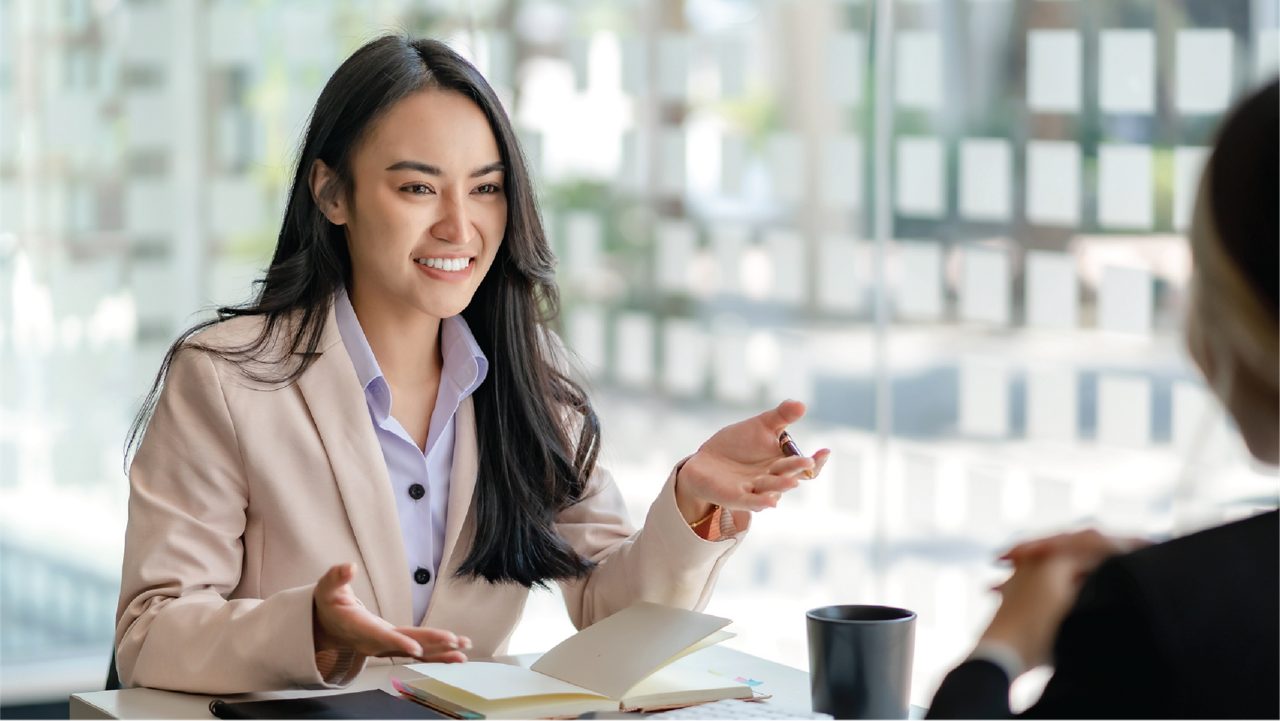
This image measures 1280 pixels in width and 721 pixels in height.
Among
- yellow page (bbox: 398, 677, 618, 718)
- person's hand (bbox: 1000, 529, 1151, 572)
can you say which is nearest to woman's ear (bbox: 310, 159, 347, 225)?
yellow page (bbox: 398, 677, 618, 718)

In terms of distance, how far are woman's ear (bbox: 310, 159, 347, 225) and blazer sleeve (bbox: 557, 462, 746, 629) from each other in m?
0.51

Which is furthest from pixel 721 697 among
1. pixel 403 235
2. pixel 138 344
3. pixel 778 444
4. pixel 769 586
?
pixel 138 344

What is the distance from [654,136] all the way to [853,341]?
866 mm

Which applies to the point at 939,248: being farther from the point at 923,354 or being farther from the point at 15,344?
the point at 15,344

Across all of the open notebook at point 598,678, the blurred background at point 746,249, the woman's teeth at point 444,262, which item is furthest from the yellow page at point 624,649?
the blurred background at point 746,249

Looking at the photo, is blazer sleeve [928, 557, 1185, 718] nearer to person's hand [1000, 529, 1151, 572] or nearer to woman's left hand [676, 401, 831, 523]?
A: person's hand [1000, 529, 1151, 572]

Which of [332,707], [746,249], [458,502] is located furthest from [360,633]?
[746,249]

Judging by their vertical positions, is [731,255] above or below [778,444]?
above

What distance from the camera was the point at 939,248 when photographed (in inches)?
151

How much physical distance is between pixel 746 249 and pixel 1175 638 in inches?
129

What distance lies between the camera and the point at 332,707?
145 centimetres

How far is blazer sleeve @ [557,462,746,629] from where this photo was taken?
179cm

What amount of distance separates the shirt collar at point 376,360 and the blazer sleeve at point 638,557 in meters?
0.23

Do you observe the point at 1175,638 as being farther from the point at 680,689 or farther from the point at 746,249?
the point at 746,249
